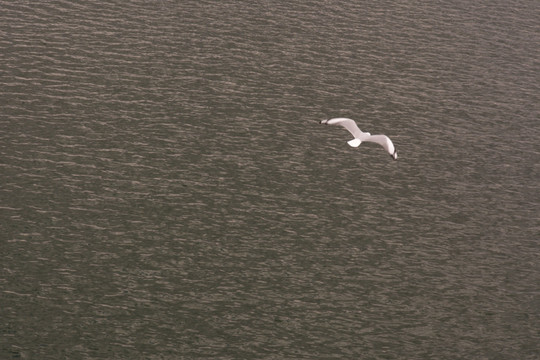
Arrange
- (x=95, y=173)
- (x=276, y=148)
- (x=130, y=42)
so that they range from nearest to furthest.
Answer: (x=95, y=173), (x=276, y=148), (x=130, y=42)

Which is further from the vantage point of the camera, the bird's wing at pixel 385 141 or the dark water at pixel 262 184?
the dark water at pixel 262 184

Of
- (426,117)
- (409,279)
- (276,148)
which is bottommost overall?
(409,279)

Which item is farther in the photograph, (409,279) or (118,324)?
(409,279)

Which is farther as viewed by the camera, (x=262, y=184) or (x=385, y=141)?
(x=262, y=184)

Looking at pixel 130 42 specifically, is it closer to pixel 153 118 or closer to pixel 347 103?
pixel 153 118

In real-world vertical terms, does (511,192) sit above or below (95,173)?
above

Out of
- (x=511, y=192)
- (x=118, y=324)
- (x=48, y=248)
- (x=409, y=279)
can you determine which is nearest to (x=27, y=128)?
(x=48, y=248)

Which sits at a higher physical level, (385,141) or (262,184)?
(385,141)

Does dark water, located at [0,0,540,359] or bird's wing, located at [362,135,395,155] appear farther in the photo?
dark water, located at [0,0,540,359]
